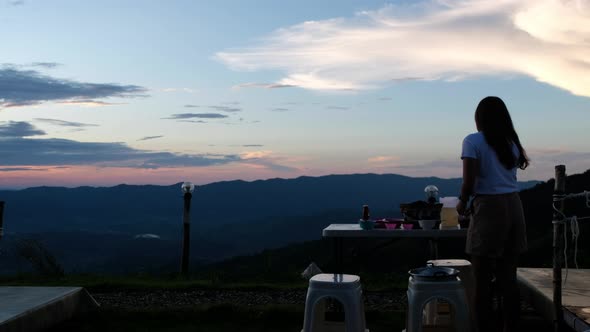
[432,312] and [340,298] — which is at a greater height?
[340,298]

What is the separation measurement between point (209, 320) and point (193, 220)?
172 m

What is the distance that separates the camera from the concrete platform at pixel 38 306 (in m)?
4.57

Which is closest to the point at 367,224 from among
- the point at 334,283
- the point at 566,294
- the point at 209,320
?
the point at 334,283

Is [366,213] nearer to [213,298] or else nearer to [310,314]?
[310,314]

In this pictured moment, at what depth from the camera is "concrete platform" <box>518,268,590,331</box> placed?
4.03 meters

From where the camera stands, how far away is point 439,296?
4094mm

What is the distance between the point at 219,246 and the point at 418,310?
354 feet

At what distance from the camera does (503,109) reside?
3.86 metres

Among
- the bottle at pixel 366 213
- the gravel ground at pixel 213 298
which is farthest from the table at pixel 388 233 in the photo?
the gravel ground at pixel 213 298

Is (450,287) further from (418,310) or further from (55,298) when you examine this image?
(55,298)

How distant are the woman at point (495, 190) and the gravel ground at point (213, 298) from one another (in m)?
2.68

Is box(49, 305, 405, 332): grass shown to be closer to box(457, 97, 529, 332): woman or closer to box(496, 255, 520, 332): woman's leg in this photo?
box(496, 255, 520, 332): woman's leg

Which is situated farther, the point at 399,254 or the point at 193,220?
the point at 193,220

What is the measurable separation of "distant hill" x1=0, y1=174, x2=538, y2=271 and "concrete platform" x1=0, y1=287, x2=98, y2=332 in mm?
86397
